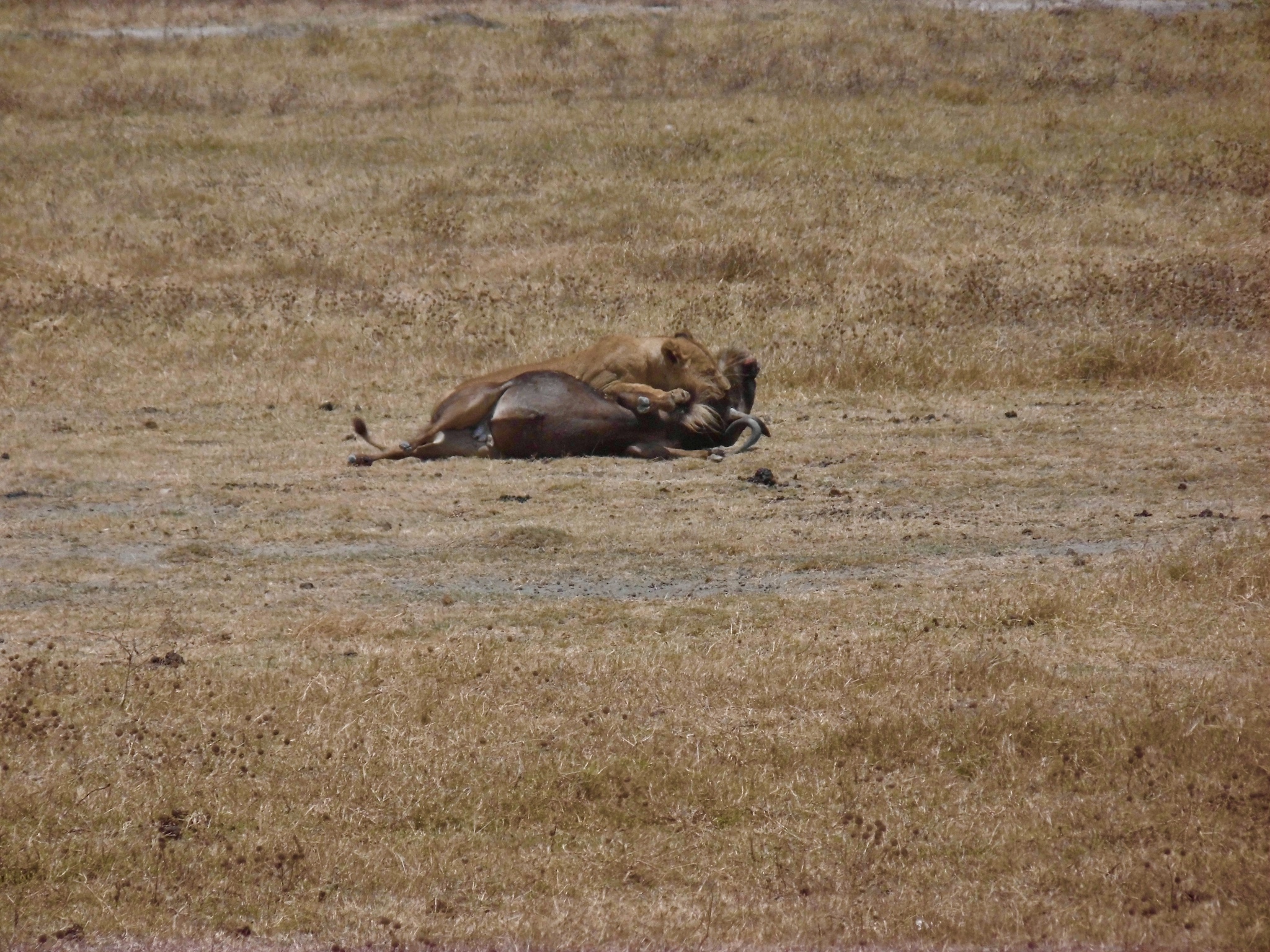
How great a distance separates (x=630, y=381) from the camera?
12.7 meters

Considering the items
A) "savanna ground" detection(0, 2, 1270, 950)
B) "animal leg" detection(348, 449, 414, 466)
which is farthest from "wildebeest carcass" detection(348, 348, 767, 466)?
"savanna ground" detection(0, 2, 1270, 950)

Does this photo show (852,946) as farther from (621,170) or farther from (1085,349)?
(621,170)

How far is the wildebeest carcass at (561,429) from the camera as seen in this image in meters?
12.0

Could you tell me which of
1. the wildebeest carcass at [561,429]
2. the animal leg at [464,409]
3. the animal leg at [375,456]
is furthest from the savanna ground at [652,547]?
the animal leg at [464,409]

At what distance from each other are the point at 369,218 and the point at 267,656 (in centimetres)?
1599

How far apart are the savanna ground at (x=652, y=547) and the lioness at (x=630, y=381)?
1.79 ft

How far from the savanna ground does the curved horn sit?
21 centimetres

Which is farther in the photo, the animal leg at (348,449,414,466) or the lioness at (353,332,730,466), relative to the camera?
the lioness at (353,332,730,466)

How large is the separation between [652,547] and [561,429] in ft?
10.2

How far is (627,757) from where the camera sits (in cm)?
571

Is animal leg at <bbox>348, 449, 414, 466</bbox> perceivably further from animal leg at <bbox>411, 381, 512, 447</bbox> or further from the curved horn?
the curved horn

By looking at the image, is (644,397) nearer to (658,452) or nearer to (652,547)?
(658,452)

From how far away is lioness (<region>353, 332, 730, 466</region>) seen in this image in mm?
12148

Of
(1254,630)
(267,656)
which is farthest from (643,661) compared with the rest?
(1254,630)
